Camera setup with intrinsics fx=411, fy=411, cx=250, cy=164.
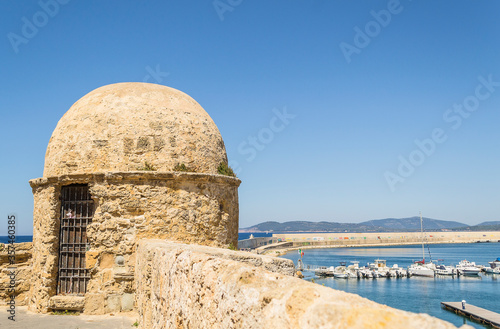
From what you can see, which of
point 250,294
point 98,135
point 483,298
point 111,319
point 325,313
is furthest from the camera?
point 483,298

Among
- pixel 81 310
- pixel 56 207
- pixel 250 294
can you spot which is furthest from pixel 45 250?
pixel 250 294

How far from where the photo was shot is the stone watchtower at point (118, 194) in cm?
682

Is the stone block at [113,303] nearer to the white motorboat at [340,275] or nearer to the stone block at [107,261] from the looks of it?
the stone block at [107,261]

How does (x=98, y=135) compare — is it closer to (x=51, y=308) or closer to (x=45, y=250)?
(x=45, y=250)

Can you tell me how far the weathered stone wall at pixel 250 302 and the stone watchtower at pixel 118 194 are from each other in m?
2.55

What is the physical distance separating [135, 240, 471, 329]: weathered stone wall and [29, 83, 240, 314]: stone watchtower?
255 cm

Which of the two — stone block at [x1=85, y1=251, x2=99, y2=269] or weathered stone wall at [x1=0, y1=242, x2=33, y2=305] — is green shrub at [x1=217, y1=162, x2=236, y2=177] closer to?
stone block at [x1=85, y1=251, x2=99, y2=269]

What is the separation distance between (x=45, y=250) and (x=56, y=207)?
0.78 meters

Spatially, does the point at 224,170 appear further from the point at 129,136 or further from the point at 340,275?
the point at 340,275

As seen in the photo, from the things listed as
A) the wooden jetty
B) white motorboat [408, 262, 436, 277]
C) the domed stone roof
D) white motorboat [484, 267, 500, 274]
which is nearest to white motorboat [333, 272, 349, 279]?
white motorboat [408, 262, 436, 277]

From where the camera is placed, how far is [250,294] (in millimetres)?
2217

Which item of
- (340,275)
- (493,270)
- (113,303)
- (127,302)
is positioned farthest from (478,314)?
(493,270)

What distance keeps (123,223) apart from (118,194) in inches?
19.3

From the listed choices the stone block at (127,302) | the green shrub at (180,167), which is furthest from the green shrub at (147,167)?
the stone block at (127,302)
